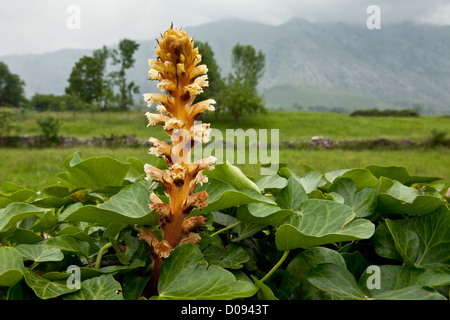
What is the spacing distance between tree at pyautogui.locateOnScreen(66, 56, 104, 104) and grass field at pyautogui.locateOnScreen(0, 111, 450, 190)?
1944cm

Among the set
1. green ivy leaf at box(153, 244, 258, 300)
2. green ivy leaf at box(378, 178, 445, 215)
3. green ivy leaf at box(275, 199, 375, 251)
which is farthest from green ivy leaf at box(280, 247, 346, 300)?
green ivy leaf at box(378, 178, 445, 215)

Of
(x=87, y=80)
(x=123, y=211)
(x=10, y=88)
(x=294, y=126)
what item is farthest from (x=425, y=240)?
(x=10, y=88)

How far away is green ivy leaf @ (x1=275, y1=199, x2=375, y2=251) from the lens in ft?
2.33

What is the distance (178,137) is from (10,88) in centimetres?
8981

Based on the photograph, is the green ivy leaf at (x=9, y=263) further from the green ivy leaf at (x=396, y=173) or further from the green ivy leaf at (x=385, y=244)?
the green ivy leaf at (x=396, y=173)

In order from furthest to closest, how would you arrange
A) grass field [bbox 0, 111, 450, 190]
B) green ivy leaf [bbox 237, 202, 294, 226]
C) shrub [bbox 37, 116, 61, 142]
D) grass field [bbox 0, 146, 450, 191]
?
shrub [bbox 37, 116, 61, 142] < grass field [bbox 0, 111, 450, 190] < grass field [bbox 0, 146, 450, 191] < green ivy leaf [bbox 237, 202, 294, 226]

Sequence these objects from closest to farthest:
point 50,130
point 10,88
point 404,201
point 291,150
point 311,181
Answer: point 404,201
point 311,181
point 291,150
point 50,130
point 10,88

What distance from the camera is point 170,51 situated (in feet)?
2.27

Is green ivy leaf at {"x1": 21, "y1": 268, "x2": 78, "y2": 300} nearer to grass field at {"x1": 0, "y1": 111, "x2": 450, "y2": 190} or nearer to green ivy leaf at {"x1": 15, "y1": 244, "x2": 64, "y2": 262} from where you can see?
green ivy leaf at {"x1": 15, "y1": 244, "x2": 64, "y2": 262}

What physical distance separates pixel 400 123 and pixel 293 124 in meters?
12.3

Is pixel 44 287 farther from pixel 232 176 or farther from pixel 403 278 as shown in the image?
pixel 403 278

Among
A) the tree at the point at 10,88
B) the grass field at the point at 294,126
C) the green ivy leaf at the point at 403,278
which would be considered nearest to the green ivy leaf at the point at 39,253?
the green ivy leaf at the point at 403,278

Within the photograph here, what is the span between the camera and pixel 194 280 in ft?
2.27
